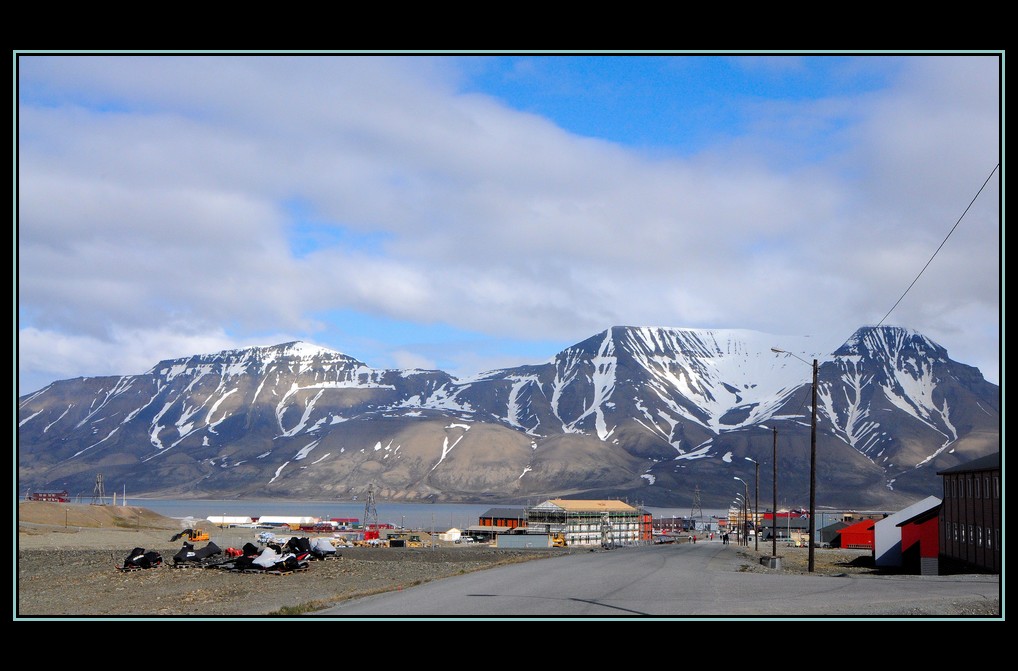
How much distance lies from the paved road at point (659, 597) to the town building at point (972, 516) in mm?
20043

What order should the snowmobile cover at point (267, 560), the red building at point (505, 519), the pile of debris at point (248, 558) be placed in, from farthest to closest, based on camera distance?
the red building at point (505, 519) → the pile of debris at point (248, 558) → the snowmobile cover at point (267, 560)

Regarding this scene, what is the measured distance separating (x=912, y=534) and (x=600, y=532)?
97209mm

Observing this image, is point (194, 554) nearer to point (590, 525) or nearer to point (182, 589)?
point (182, 589)

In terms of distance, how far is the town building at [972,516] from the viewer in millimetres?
54156

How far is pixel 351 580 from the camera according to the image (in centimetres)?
4166

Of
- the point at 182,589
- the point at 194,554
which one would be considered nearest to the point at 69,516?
the point at 194,554

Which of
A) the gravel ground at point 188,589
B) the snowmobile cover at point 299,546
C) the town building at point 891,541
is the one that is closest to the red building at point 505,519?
the town building at point 891,541

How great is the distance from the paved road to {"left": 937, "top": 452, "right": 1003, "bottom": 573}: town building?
20.0 meters

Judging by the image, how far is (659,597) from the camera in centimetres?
2778

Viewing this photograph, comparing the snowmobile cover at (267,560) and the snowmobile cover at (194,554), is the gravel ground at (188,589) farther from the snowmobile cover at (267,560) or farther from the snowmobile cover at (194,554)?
the snowmobile cover at (194,554)
